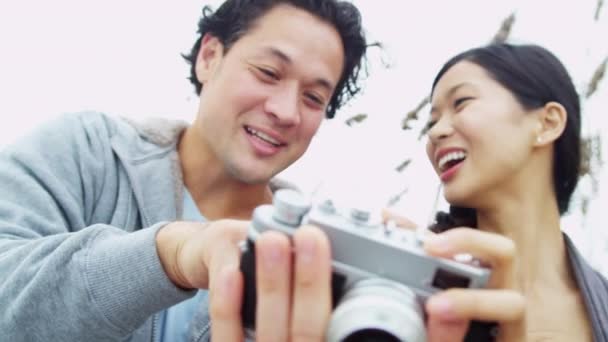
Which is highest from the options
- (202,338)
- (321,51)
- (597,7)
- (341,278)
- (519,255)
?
(597,7)

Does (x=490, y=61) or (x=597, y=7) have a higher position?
(x=597, y=7)

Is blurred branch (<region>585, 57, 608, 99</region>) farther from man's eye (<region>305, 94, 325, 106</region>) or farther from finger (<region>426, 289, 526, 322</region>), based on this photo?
finger (<region>426, 289, 526, 322</region>)

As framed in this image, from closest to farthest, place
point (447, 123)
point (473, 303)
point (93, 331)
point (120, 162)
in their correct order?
point (473, 303) < point (93, 331) < point (120, 162) < point (447, 123)

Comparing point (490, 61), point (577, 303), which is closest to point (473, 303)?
point (577, 303)

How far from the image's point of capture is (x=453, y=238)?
Answer: 2.74ft

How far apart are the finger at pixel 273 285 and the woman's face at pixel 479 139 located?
3.52ft

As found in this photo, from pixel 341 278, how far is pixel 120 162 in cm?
111

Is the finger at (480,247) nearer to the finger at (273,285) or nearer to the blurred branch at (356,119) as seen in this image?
the finger at (273,285)

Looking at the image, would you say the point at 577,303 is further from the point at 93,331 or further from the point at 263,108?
the point at 93,331

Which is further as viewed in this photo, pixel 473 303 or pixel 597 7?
pixel 597 7

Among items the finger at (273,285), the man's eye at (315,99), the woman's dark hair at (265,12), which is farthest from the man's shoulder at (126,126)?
the finger at (273,285)

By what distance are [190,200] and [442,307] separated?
4.32ft

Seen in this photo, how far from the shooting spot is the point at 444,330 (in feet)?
2.49

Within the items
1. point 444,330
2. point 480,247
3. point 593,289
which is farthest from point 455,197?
point 444,330
